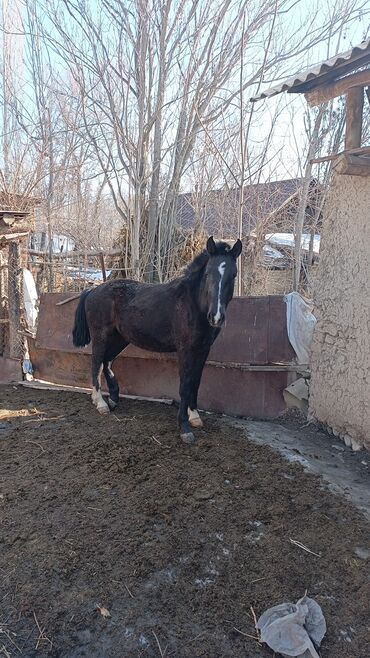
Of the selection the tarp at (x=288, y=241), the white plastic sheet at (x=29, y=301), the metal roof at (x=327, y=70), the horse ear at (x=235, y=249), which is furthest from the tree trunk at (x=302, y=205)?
the white plastic sheet at (x=29, y=301)

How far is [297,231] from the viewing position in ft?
27.2

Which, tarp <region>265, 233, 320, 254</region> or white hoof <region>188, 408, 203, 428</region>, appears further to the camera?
tarp <region>265, 233, 320, 254</region>

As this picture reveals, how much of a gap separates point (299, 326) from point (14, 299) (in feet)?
13.4

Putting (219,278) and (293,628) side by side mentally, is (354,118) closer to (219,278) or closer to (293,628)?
(219,278)

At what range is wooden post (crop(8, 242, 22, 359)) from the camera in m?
6.32

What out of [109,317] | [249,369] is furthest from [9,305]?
[249,369]

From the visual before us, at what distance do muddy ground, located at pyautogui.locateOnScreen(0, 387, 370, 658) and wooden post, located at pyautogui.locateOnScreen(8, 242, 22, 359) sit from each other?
2.69 m

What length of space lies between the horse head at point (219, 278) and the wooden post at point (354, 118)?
126cm

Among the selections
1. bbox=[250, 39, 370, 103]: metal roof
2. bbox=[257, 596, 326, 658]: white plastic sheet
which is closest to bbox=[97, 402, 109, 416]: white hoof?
bbox=[257, 596, 326, 658]: white plastic sheet

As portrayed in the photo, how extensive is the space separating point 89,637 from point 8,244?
5.46 m

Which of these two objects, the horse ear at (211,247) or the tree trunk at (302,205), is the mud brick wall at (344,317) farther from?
the tree trunk at (302,205)

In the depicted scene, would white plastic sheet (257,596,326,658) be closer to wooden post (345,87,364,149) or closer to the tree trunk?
wooden post (345,87,364,149)

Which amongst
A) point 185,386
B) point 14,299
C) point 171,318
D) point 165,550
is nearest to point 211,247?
point 171,318

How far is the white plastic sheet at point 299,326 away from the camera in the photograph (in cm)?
453
